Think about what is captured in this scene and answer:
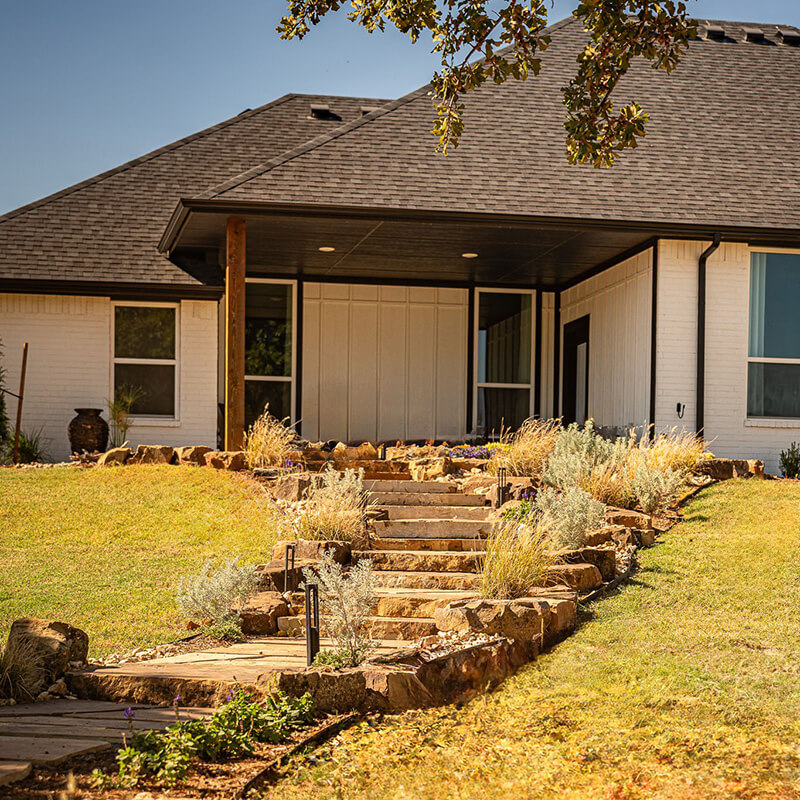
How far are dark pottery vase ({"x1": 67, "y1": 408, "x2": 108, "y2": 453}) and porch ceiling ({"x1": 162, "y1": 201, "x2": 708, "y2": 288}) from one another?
2.67 m

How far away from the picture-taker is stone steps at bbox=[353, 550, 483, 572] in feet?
26.5

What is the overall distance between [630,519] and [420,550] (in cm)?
189

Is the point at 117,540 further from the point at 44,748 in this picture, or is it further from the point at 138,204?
the point at 138,204

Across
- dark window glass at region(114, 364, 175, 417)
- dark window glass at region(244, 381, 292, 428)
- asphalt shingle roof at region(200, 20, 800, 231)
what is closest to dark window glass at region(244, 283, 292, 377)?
dark window glass at region(244, 381, 292, 428)

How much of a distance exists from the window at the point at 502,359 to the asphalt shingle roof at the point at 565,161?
10.3ft

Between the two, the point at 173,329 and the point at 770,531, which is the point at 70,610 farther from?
the point at 173,329

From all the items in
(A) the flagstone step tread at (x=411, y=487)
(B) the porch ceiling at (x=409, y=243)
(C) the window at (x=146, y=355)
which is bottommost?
(A) the flagstone step tread at (x=411, y=487)

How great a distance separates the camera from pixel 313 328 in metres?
15.9

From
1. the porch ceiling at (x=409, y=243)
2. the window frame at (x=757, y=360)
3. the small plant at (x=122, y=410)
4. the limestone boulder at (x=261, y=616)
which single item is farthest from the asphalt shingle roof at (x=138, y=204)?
the limestone boulder at (x=261, y=616)

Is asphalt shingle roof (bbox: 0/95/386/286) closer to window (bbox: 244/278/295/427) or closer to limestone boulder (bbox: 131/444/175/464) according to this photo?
window (bbox: 244/278/295/427)

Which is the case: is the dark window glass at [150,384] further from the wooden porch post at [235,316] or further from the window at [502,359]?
the window at [502,359]

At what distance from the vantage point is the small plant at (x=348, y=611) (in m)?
5.36

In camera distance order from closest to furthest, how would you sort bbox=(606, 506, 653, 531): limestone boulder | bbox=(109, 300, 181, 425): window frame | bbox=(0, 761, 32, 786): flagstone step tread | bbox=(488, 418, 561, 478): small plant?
bbox=(0, 761, 32, 786): flagstone step tread, bbox=(606, 506, 653, 531): limestone boulder, bbox=(488, 418, 561, 478): small plant, bbox=(109, 300, 181, 425): window frame

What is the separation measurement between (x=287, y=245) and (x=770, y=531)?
24.8 ft
